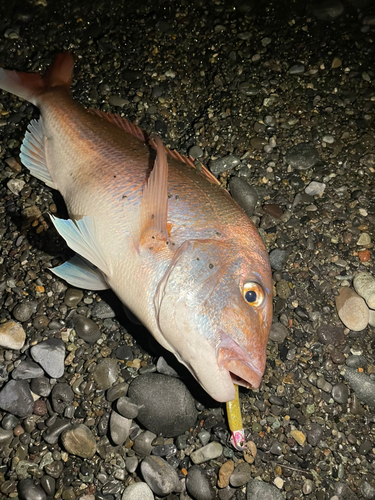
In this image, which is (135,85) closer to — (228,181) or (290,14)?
(228,181)

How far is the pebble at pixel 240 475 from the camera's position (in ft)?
7.93

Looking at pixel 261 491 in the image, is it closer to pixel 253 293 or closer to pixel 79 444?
pixel 79 444

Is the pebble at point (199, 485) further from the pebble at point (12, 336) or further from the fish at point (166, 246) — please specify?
the pebble at point (12, 336)

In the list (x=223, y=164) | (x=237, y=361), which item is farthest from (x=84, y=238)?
(x=223, y=164)

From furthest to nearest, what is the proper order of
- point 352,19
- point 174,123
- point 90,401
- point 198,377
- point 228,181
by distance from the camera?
point 352,19, point 174,123, point 228,181, point 90,401, point 198,377

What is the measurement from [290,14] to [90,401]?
390 cm

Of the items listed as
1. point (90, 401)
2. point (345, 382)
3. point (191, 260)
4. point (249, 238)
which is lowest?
point (345, 382)

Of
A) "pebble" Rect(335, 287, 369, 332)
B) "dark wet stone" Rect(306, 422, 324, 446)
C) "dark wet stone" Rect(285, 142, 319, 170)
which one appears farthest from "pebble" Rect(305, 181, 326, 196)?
"dark wet stone" Rect(306, 422, 324, 446)

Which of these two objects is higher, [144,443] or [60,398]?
[60,398]

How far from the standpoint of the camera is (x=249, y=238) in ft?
7.54

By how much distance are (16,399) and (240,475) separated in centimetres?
142

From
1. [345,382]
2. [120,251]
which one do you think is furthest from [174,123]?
[345,382]

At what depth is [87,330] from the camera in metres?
2.78

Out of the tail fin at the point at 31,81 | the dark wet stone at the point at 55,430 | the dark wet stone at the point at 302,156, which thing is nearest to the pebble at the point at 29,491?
the dark wet stone at the point at 55,430
